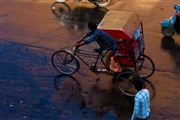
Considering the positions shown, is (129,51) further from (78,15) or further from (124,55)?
(78,15)

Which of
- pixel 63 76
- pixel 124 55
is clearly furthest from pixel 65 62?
pixel 124 55

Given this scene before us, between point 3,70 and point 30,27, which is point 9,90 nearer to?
point 3,70

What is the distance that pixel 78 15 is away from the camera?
52.9ft

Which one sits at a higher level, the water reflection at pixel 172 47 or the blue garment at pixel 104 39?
the blue garment at pixel 104 39

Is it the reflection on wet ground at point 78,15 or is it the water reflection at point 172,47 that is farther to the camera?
the reflection on wet ground at point 78,15

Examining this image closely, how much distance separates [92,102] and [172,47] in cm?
376

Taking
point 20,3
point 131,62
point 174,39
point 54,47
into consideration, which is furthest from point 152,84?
point 20,3

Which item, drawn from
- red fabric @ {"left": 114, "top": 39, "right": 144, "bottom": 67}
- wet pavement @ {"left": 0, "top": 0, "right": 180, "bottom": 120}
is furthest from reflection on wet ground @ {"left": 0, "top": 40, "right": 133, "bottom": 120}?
red fabric @ {"left": 114, "top": 39, "right": 144, "bottom": 67}

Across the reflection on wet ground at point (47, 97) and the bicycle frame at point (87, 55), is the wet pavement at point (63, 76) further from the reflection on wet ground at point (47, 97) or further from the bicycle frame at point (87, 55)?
the bicycle frame at point (87, 55)

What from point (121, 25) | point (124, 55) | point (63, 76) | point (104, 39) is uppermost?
point (121, 25)

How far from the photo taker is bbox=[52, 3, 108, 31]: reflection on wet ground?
15452 millimetres

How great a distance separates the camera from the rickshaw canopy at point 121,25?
1103 centimetres

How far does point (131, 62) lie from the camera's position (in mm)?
11352

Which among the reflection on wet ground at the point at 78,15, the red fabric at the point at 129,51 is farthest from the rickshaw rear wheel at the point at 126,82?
the reflection on wet ground at the point at 78,15
